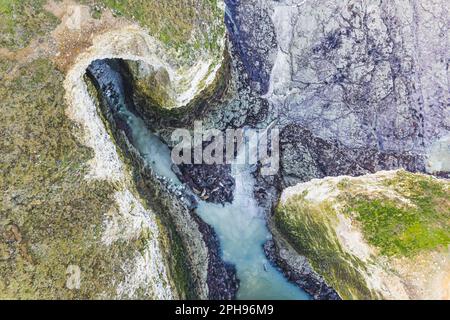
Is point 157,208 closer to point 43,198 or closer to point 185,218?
point 185,218

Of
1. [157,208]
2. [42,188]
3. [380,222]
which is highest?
[42,188]

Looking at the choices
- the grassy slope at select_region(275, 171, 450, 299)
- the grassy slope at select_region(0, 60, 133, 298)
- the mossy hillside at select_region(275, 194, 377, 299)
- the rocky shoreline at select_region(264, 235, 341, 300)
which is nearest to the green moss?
the grassy slope at select_region(275, 171, 450, 299)

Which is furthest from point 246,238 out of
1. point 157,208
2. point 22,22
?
point 22,22

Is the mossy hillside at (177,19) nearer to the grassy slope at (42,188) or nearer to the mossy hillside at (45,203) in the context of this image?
the grassy slope at (42,188)

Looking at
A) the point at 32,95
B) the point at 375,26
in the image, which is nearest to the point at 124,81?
the point at 32,95

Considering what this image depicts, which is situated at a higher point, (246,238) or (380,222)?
(380,222)
